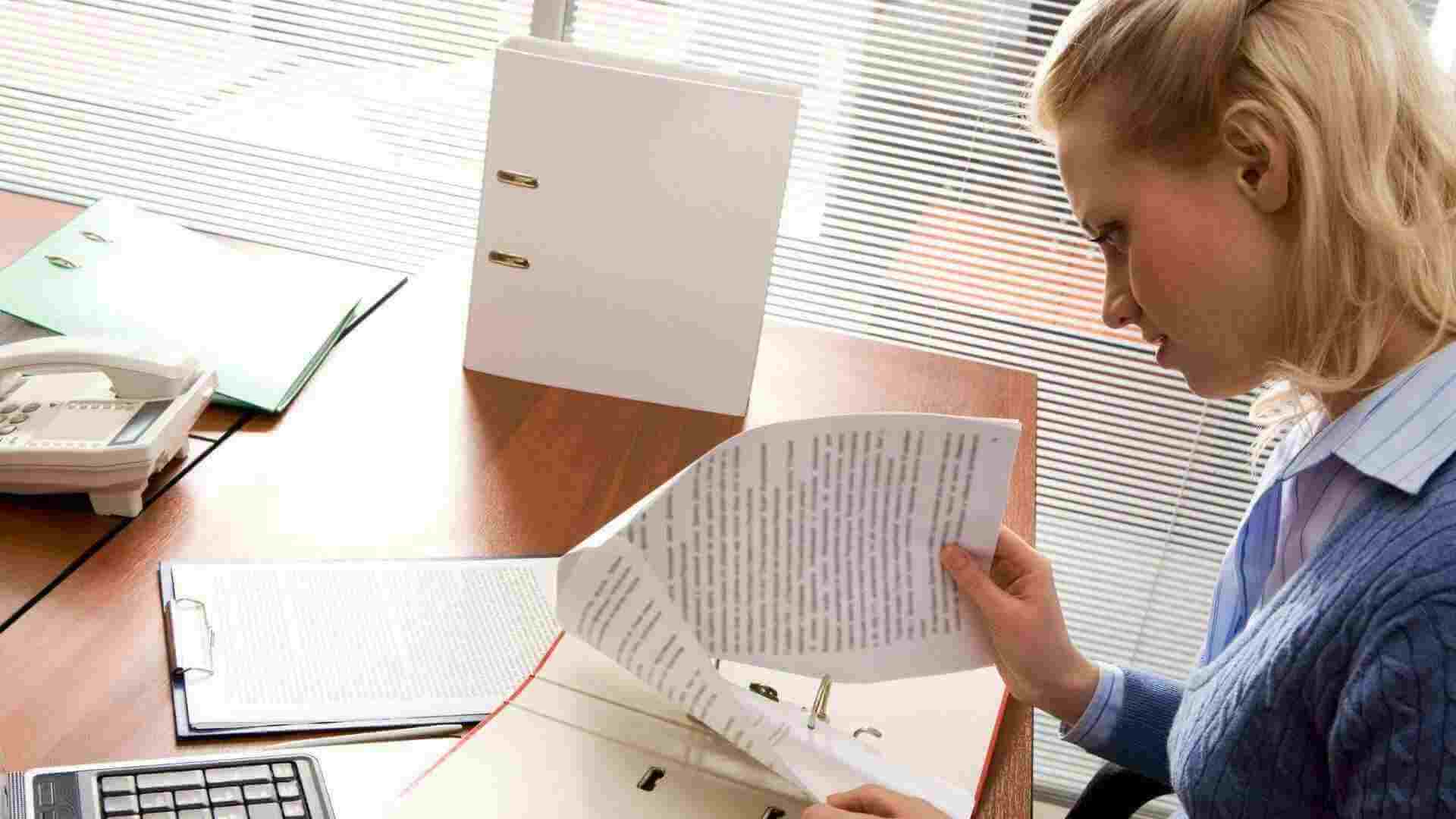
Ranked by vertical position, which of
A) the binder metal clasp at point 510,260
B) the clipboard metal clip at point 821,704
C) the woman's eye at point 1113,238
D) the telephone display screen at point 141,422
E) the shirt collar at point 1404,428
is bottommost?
the telephone display screen at point 141,422

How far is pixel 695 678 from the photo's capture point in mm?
827

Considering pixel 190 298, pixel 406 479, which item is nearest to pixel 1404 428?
pixel 406 479

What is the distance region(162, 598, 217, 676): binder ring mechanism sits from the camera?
0.90 metres

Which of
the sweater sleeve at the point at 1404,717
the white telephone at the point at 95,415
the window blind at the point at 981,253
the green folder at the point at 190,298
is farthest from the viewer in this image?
the window blind at the point at 981,253

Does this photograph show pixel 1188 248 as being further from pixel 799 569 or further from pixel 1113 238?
pixel 799 569

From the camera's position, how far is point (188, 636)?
3.04ft

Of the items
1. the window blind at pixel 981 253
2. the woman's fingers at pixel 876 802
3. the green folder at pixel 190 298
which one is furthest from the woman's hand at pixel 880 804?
the window blind at pixel 981 253

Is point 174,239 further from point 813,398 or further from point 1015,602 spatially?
point 1015,602

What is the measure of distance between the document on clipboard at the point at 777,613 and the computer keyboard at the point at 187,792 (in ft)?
0.27

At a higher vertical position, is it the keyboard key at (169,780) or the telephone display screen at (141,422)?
the telephone display screen at (141,422)

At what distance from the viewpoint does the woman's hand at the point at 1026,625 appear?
89 cm

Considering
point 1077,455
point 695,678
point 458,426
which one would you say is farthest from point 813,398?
point 1077,455

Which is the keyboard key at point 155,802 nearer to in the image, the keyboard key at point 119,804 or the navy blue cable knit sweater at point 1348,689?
the keyboard key at point 119,804

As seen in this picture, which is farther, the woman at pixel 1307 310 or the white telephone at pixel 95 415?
the white telephone at pixel 95 415
